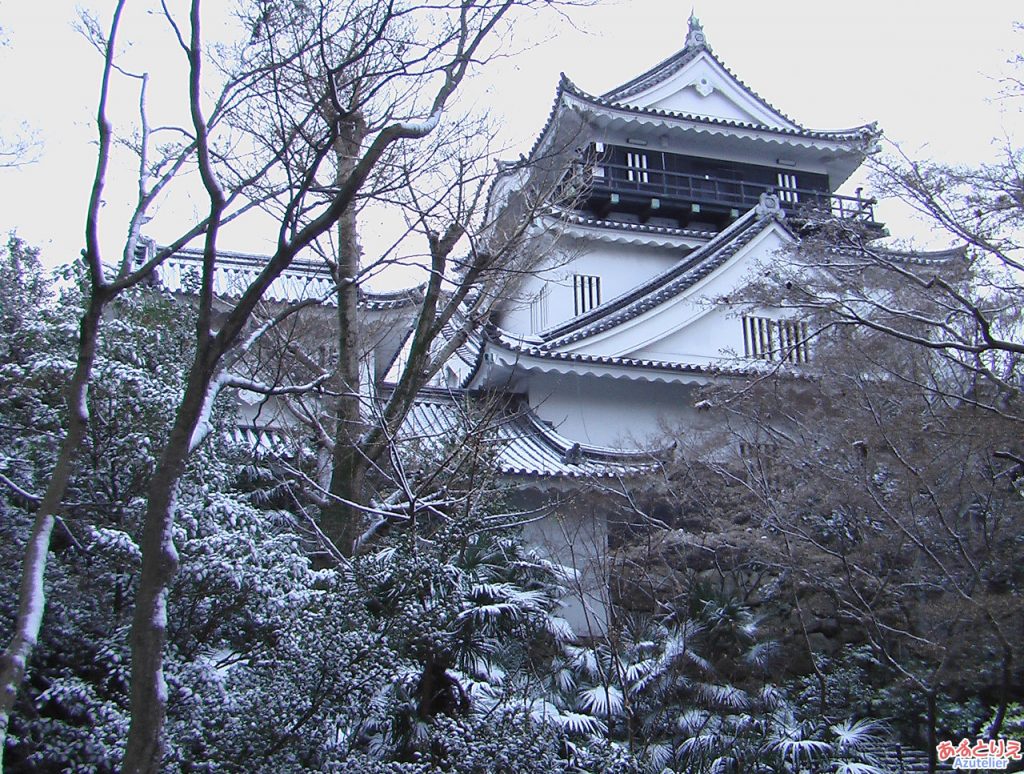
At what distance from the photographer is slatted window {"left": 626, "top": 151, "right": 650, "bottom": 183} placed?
18938 millimetres

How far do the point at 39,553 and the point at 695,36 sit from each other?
2001cm

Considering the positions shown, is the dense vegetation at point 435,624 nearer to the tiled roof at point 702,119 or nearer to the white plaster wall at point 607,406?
the white plaster wall at point 607,406

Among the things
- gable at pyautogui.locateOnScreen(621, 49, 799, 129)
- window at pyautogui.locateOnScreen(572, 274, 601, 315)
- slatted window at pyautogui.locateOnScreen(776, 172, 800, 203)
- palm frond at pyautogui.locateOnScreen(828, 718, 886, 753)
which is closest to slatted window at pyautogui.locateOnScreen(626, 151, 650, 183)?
gable at pyautogui.locateOnScreen(621, 49, 799, 129)

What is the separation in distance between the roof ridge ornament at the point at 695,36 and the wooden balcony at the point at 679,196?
3601 mm

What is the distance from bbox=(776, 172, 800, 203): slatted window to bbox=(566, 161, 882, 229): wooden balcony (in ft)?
0.11

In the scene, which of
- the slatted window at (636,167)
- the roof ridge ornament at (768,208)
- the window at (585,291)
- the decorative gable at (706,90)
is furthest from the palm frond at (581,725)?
the decorative gable at (706,90)

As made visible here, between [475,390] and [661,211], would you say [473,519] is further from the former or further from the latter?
[661,211]

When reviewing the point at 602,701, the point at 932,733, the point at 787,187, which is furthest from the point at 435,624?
the point at 787,187

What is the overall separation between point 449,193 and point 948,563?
5.53m

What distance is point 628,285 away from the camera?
18531 mm

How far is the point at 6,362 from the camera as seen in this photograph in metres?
6.93

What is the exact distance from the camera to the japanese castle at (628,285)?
11.9 metres

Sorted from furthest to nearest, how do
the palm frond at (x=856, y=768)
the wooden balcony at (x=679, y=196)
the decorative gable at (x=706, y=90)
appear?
the decorative gable at (x=706, y=90) < the wooden balcony at (x=679, y=196) < the palm frond at (x=856, y=768)

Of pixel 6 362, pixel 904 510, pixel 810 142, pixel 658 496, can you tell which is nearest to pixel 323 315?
pixel 658 496
